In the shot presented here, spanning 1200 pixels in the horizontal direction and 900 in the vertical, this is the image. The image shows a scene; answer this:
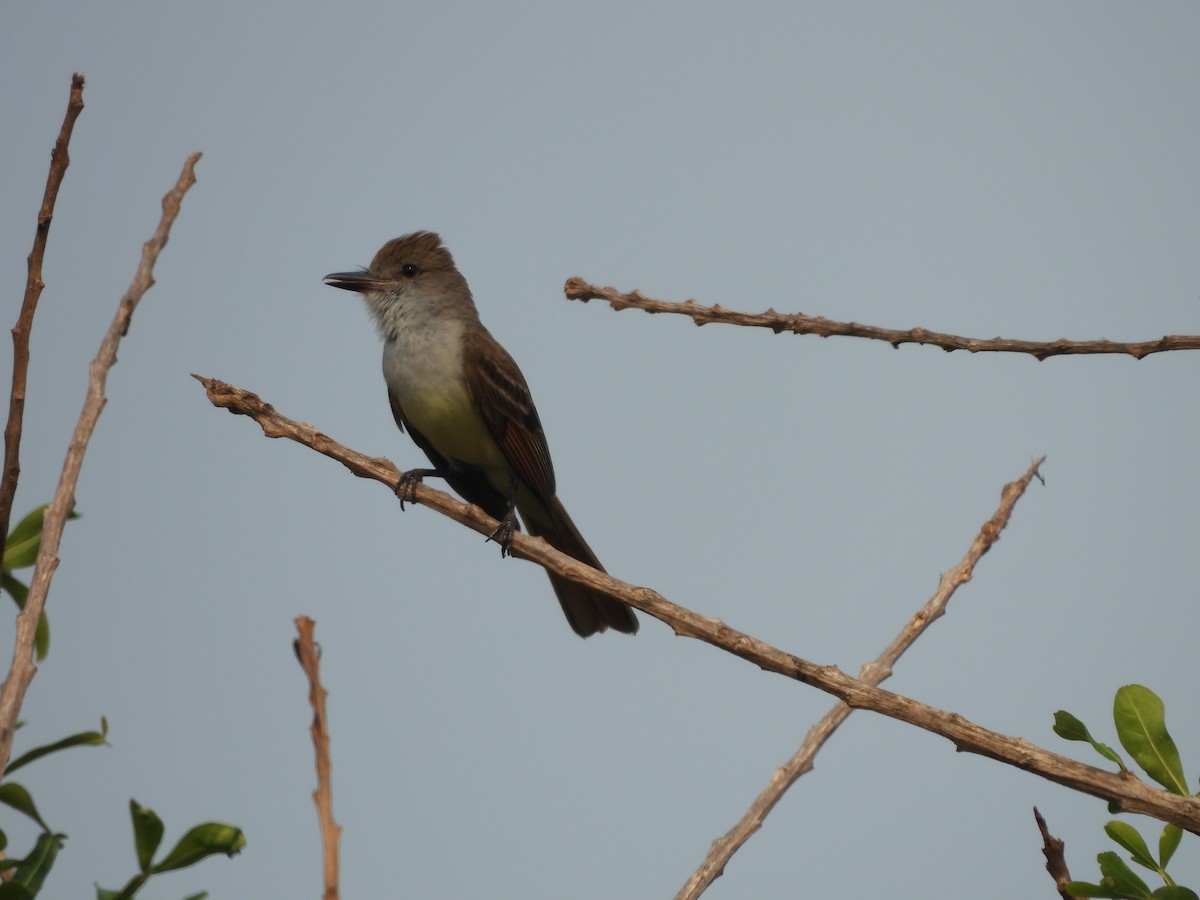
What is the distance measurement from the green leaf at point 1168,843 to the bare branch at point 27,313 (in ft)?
8.87

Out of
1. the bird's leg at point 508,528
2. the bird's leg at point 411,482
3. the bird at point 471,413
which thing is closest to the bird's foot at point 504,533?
the bird's leg at point 508,528

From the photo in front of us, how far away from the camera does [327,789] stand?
1.36 meters

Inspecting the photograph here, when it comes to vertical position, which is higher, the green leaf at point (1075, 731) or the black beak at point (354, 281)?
the black beak at point (354, 281)

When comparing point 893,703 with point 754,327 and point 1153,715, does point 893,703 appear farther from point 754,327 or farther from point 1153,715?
point 754,327

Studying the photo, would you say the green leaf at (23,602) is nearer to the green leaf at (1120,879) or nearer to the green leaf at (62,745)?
the green leaf at (62,745)

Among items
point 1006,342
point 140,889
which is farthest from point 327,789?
point 1006,342

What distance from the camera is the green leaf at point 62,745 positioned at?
9.49 ft

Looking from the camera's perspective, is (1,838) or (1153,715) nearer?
(1,838)

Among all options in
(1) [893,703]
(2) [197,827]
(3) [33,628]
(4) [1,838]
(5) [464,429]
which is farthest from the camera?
(5) [464,429]

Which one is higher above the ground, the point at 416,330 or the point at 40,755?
the point at 416,330

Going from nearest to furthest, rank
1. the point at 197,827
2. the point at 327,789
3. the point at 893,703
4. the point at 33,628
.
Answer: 1. the point at 327,789
2. the point at 33,628
3. the point at 197,827
4. the point at 893,703

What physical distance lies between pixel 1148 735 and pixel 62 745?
2.58 m

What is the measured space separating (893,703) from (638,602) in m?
0.81

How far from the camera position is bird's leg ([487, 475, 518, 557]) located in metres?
5.11
